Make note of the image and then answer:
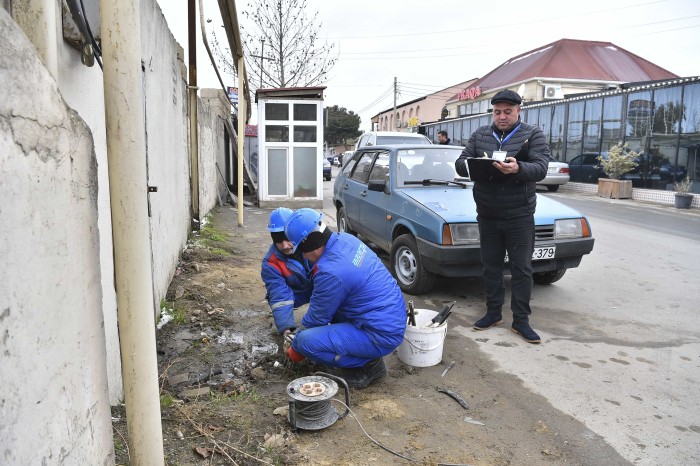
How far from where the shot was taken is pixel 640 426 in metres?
3.04

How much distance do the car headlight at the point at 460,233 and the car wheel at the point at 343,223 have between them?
310 centimetres

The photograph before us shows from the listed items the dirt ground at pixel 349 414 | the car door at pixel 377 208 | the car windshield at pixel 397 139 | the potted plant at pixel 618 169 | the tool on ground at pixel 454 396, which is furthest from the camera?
the potted plant at pixel 618 169

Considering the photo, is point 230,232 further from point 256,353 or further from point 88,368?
point 88,368

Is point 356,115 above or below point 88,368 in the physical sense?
above

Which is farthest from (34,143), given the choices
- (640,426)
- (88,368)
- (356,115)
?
(356,115)

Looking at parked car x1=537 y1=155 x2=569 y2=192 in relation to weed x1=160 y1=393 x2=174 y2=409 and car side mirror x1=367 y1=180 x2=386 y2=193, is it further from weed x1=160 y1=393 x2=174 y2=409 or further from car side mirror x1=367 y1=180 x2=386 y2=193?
weed x1=160 y1=393 x2=174 y2=409

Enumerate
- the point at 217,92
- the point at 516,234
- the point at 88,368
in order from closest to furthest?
the point at 88,368, the point at 516,234, the point at 217,92

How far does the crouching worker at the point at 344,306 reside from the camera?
10.7ft

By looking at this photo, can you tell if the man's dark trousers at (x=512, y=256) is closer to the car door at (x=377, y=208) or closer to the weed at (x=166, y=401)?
the car door at (x=377, y=208)

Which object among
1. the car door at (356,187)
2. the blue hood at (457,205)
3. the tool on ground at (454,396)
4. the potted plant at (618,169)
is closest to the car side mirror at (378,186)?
the blue hood at (457,205)

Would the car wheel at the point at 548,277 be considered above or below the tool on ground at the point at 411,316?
below

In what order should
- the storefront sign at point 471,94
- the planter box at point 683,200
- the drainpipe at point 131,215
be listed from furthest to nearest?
1. the storefront sign at point 471,94
2. the planter box at point 683,200
3. the drainpipe at point 131,215

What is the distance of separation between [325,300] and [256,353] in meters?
1.03

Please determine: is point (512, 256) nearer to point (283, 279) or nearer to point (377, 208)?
point (283, 279)
